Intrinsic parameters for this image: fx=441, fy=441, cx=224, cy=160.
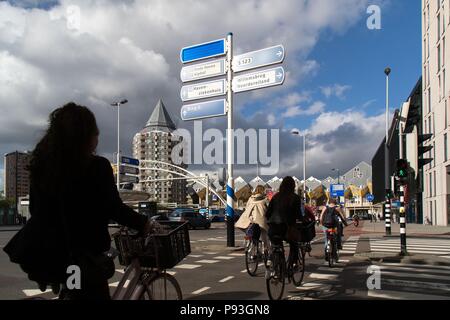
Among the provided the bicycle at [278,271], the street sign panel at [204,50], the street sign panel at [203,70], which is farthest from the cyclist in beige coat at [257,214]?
the street sign panel at [204,50]

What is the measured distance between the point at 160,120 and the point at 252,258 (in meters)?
75.5

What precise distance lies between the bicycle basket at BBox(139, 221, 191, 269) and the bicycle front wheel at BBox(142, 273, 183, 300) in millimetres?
155

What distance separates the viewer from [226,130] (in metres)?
15.4

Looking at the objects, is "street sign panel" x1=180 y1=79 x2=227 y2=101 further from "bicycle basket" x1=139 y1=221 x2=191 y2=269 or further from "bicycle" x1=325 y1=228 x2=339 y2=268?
"bicycle basket" x1=139 y1=221 x2=191 y2=269

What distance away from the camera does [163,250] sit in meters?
3.46

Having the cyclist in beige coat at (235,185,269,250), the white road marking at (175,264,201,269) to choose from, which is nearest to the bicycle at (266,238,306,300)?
the cyclist in beige coat at (235,185,269,250)

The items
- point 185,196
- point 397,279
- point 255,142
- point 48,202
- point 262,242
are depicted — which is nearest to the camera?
point 48,202

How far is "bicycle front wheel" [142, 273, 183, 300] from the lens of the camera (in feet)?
11.3

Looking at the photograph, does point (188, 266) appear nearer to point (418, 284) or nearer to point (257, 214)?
point (257, 214)

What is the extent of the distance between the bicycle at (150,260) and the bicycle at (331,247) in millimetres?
7333
